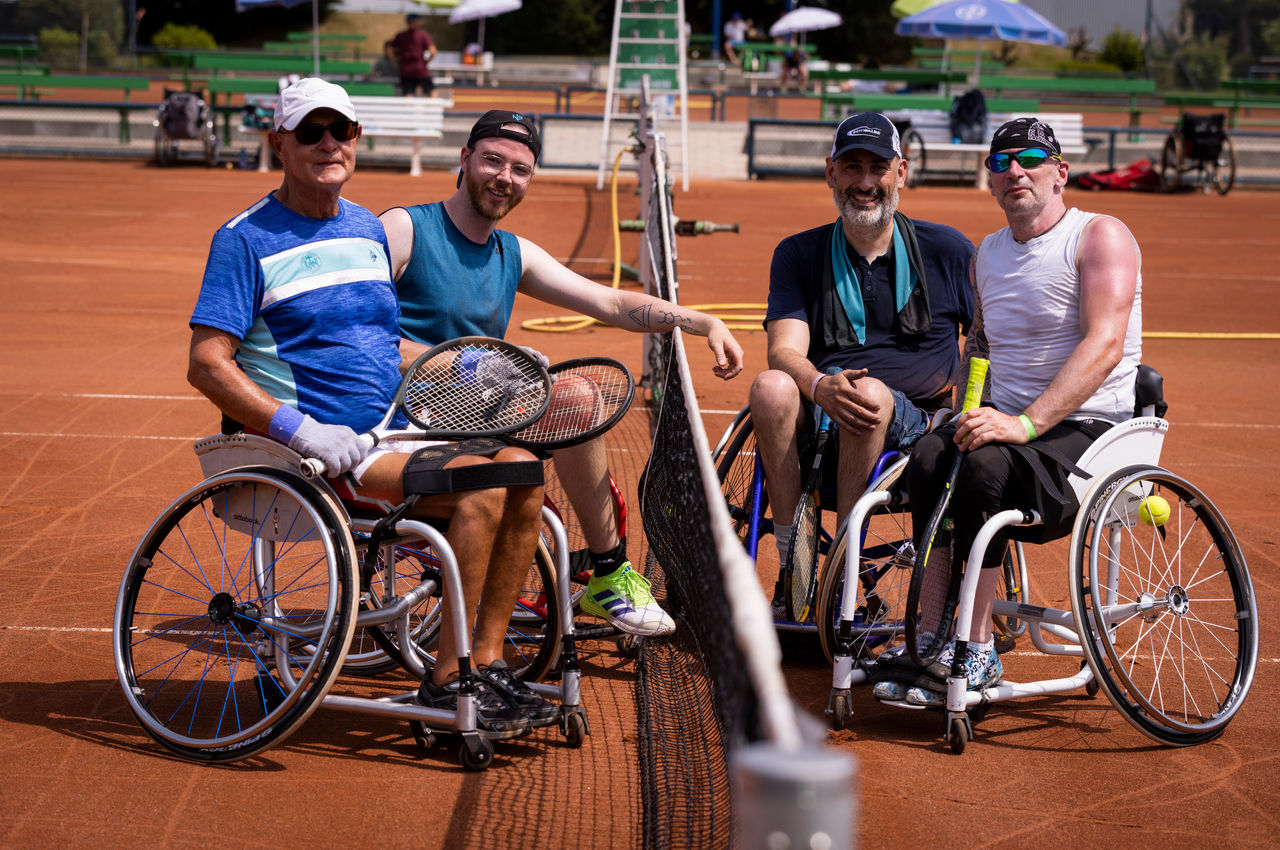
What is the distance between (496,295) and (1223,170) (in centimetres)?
2149

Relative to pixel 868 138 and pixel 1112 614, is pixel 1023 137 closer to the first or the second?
pixel 868 138

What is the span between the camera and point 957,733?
3.78 metres

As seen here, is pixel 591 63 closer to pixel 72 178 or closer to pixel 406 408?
pixel 72 178

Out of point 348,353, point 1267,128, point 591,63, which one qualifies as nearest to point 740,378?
point 348,353

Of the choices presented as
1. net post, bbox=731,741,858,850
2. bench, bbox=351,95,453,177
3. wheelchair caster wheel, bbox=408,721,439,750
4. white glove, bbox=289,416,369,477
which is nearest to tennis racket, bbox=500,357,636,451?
white glove, bbox=289,416,369,477

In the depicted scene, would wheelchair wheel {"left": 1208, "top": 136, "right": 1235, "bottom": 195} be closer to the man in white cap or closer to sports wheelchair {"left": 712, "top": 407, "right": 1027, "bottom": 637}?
sports wheelchair {"left": 712, "top": 407, "right": 1027, "bottom": 637}

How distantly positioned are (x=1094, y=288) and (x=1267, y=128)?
→ 2663 cm

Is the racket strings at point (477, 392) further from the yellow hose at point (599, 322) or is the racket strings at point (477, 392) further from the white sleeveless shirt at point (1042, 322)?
the yellow hose at point (599, 322)

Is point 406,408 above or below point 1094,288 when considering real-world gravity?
below

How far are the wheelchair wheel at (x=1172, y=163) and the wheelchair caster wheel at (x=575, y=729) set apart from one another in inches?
812

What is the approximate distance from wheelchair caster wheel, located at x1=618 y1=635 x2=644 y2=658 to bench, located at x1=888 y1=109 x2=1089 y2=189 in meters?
17.0

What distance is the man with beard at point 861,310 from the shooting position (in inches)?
171

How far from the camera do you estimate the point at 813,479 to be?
4.36m

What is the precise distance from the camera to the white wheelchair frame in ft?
12.1
